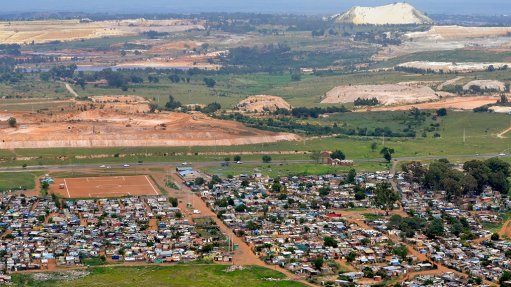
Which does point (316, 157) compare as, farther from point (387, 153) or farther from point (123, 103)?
point (123, 103)

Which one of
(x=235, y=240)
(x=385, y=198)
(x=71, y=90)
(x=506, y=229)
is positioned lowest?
(x=71, y=90)

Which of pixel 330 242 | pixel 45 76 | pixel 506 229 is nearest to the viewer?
pixel 330 242

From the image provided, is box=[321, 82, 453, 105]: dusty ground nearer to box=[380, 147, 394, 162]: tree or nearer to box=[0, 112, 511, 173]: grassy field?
box=[0, 112, 511, 173]: grassy field

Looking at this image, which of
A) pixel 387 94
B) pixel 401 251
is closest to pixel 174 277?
pixel 401 251

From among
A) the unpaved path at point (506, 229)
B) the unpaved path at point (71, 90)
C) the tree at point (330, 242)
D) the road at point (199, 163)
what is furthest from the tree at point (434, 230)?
the unpaved path at point (71, 90)

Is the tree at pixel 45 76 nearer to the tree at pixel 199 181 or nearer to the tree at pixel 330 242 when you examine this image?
the tree at pixel 199 181

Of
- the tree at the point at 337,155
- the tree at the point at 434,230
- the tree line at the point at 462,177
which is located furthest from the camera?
the tree at the point at 337,155
